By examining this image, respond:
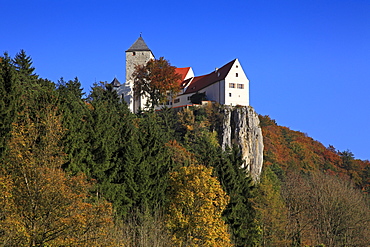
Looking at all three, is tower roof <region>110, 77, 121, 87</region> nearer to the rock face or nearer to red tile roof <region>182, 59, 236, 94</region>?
red tile roof <region>182, 59, 236, 94</region>

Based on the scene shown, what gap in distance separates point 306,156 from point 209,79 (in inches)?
1056

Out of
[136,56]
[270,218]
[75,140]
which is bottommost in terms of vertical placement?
[270,218]

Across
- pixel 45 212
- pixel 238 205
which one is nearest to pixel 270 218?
pixel 238 205

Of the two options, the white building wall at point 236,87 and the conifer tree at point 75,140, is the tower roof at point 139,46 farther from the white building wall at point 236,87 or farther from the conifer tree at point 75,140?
the conifer tree at point 75,140

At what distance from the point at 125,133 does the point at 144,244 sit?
50.7 feet

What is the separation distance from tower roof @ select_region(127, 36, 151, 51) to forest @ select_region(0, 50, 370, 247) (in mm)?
25893

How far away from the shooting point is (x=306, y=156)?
84.4 metres

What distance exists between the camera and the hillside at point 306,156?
7688 cm

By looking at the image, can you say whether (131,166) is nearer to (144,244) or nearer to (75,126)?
(75,126)

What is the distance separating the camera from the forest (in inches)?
683

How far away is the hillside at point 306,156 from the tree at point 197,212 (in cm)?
4116

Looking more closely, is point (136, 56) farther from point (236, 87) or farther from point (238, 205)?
point (238, 205)

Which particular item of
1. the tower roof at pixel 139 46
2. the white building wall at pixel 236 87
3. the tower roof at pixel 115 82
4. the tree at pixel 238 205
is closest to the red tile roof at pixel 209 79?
the white building wall at pixel 236 87

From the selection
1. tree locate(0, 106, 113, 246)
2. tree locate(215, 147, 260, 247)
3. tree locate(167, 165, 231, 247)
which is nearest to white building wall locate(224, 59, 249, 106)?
tree locate(215, 147, 260, 247)
